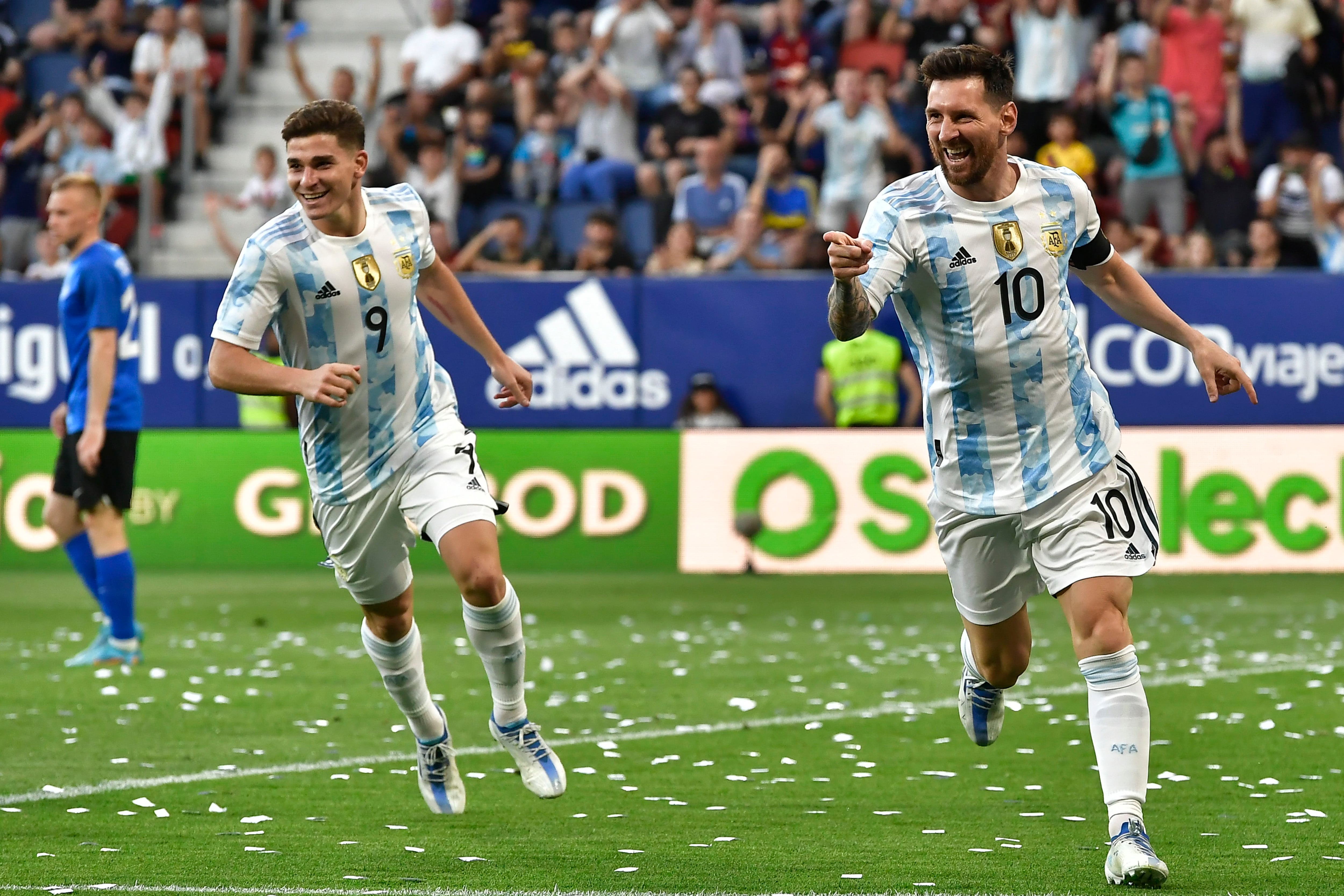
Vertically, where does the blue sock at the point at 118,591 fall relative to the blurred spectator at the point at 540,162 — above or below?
below

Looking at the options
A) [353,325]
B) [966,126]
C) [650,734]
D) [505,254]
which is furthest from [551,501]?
[966,126]

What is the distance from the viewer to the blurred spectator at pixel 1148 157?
54.5 feet

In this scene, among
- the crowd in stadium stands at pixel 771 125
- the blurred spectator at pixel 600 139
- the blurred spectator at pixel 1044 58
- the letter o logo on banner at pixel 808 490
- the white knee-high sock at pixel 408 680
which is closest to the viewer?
the white knee-high sock at pixel 408 680

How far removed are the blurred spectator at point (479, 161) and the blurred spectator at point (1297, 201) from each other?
693cm

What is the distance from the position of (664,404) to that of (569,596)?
2905 millimetres

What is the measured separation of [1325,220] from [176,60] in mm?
11365

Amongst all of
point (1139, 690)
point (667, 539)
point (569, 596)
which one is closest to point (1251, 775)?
point (1139, 690)

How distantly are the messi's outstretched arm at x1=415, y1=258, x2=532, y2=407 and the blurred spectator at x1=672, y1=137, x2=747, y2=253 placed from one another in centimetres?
1046

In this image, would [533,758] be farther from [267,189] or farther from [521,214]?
[267,189]

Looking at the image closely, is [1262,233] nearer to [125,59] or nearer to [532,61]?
[532,61]

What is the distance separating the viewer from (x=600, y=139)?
18.1 metres

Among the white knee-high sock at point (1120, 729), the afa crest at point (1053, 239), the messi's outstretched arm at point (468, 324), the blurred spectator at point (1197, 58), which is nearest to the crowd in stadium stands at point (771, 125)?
the blurred spectator at point (1197, 58)

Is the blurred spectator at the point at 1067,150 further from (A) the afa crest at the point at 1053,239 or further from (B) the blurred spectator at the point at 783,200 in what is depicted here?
(A) the afa crest at the point at 1053,239

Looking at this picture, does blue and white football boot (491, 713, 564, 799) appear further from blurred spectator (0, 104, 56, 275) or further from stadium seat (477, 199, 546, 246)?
blurred spectator (0, 104, 56, 275)
